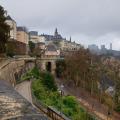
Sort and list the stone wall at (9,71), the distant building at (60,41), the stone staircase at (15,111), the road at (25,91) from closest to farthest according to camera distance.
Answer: the stone staircase at (15,111) < the road at (25,91) < the stone wall at (9,71) < the distant building at (60,41)

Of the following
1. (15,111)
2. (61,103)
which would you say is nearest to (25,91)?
(61,103)

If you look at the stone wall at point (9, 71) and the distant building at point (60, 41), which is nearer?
the stone wall at point (9, 71)

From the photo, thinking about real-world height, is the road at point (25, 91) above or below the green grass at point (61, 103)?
above

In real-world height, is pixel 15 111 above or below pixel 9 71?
above

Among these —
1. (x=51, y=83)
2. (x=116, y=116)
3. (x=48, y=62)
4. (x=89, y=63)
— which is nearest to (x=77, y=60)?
(x=89, y=63)

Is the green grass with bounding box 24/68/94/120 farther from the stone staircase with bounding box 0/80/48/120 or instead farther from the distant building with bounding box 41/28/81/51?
the distant building with bounding box 41/28/81/51

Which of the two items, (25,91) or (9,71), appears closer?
(25,91)

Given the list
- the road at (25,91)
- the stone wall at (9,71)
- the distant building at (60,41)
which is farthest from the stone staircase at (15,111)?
the distant building at (60,41)

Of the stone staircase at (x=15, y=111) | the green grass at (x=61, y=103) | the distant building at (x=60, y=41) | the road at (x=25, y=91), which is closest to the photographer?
the stone staircase at (x=15, y=111)

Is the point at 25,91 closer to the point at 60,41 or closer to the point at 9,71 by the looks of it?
the point at 9,71

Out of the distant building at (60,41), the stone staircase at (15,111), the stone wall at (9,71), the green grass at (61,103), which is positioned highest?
the distant building at (60,41)

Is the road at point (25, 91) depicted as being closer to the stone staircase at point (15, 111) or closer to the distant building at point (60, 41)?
the stone staircase at point (15, 111)

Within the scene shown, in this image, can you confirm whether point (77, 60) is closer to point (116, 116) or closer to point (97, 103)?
point (97, 103)

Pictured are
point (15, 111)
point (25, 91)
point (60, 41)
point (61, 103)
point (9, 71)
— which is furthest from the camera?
point (60, 41)
